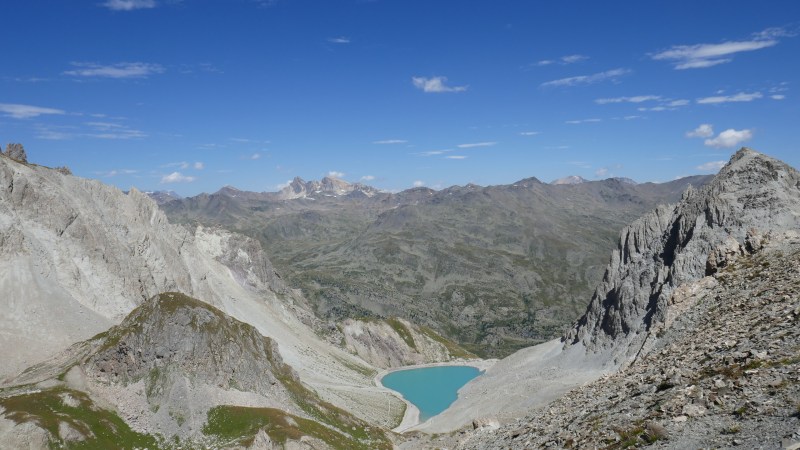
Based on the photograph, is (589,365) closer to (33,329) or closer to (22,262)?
(33,329)

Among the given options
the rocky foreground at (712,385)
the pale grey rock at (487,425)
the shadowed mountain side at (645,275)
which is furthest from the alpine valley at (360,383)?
the shadowed mountain side at (645,275)

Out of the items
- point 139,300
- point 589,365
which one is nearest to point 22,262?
point 139,300

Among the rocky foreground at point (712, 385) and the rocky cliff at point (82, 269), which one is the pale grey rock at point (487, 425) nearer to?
the rocky foreground at point (712, 385)

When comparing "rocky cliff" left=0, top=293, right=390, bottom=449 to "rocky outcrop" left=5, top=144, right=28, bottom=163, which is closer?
"rocky cliff" left=0, top=293, right=390, bottom=449

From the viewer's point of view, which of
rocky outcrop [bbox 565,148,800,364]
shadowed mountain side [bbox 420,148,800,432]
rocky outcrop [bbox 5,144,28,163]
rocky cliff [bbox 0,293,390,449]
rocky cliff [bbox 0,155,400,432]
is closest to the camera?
rocky cliff [bbox 0,293,390,449]

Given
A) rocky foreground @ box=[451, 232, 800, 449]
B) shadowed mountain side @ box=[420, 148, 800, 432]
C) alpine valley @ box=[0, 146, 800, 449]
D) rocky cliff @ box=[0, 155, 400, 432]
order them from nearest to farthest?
rocky foreground @ box=[451, 232, 800, 449] < alpine valley @ box=[0, 146, 800, 449] < shadowed mountain side @ box=[420, 148, 800, 432] < rocky cliff @ box=[0, 155, 400, 432]

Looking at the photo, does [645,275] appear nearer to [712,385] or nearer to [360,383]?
[712,385]

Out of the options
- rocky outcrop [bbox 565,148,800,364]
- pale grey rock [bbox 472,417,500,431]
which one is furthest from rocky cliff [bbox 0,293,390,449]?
rocky outcrop [bbox 565,148,800,364]

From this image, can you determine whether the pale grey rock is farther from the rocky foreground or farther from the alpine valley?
the rocky foreground
